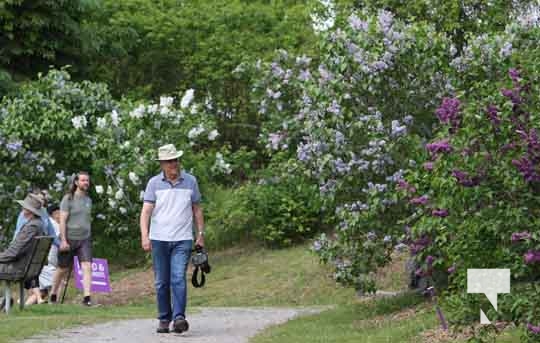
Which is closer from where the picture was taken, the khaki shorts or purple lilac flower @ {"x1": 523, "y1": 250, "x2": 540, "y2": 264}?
purple lilac flower @ {"x1": 523, "y1": 250, "x2": 540, "y2": 264}

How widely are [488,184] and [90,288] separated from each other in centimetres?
856

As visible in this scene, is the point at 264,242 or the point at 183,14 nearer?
the point at 264,242

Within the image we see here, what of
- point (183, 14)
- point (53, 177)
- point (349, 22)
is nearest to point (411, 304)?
point (349, 22)

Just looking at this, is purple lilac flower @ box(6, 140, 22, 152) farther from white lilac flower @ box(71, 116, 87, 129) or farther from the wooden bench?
the wooden bench

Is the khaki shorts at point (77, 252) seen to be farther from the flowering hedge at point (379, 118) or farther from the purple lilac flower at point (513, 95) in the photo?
the purple lilac flower at point (513, 95)

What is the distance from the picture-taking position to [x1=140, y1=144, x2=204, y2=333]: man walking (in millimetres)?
10562

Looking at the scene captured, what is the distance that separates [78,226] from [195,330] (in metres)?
4.27

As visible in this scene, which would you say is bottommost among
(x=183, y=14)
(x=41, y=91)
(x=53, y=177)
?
(x=53, y=177)

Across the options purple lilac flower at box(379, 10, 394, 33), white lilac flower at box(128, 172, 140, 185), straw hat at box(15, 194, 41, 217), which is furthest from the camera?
white lilac flower at box(128, 172, 140, 185)

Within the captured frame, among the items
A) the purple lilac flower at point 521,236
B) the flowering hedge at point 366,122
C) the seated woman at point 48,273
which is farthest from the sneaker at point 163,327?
the seated woman at point 48,273

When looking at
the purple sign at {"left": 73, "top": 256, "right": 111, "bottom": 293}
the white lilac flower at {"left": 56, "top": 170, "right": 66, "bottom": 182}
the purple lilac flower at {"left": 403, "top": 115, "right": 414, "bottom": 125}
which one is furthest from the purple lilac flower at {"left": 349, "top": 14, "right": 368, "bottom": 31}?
the white lilac flower at {"left": 56, "top": 170, "right": 66, "bottom": 182}

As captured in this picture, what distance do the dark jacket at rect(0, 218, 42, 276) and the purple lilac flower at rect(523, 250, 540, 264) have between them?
708 cm

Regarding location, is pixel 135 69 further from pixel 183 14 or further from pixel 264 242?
pixel 264 242

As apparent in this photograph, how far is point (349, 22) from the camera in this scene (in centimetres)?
1202
